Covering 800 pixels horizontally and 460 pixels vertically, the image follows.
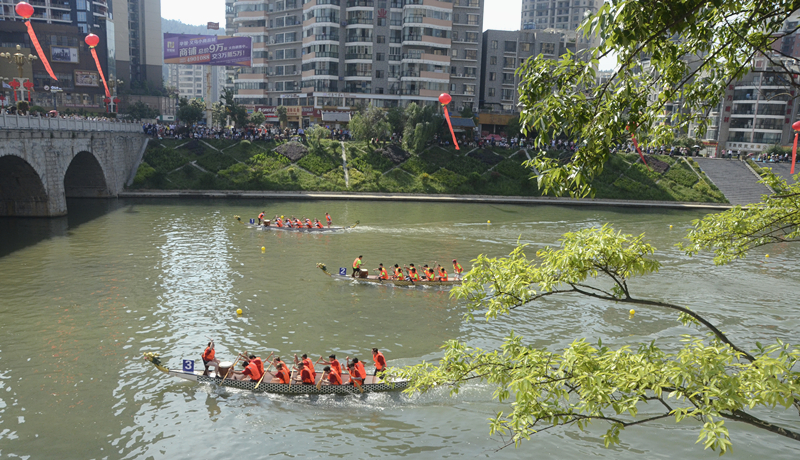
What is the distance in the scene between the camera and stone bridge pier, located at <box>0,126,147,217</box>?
3784cm

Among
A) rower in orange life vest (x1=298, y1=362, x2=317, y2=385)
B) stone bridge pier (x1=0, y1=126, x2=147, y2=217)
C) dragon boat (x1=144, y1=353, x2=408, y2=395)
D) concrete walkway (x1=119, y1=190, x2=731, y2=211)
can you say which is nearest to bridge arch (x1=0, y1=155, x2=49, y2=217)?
stone bridge pier (x1=0, y1=126, x2=147, y2=217)

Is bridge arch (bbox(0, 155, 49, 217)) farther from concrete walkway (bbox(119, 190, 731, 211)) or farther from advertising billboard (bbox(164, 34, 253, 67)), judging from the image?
advertising billboard (bbox(164, 34, 253, 67))

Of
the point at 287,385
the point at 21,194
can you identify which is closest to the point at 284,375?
the point at 287,385

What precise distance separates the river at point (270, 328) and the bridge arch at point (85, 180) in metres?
11.0

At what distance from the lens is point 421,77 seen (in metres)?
78.1

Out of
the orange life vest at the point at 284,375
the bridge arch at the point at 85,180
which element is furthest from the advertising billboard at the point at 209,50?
the orange life vest at the point at 284,375

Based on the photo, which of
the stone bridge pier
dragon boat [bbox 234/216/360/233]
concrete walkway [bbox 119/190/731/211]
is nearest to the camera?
the stone bridge pier

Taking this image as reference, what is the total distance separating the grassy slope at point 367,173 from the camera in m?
57.2

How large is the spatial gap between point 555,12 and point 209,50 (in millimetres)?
104219

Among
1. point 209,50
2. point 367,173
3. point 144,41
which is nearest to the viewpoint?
point 367,173

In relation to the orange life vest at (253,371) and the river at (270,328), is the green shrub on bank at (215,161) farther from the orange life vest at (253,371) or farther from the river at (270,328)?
the orange life vest at (253,371)

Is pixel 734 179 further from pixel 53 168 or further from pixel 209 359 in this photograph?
pixel 53 168

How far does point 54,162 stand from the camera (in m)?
41.3

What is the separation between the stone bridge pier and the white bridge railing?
357mm
